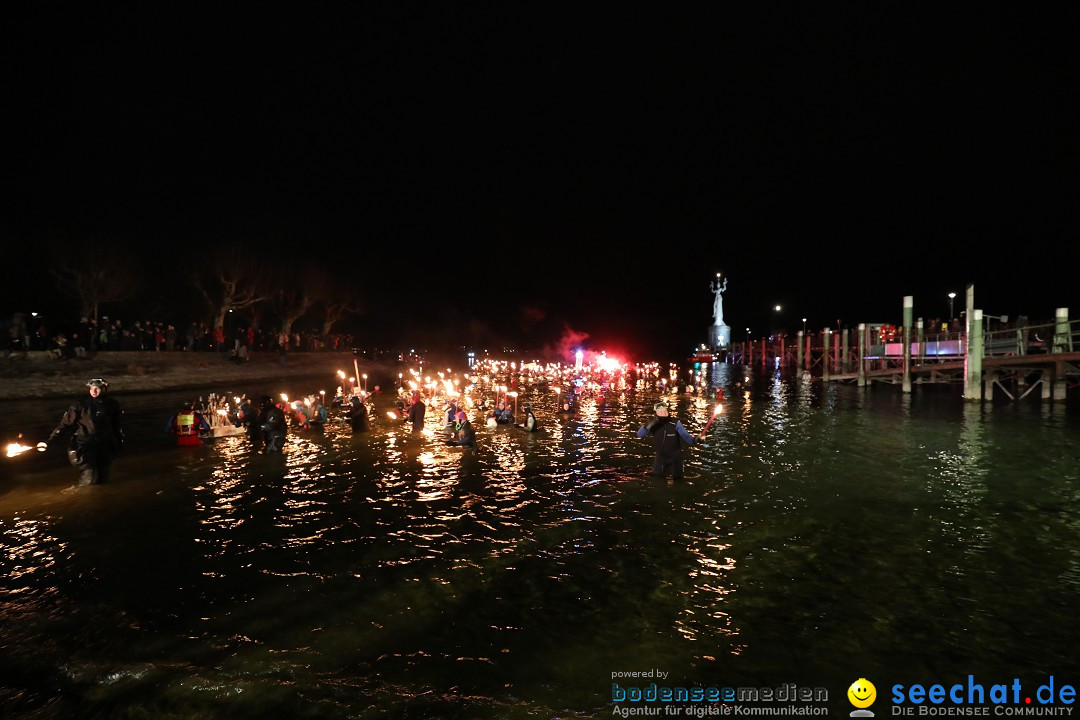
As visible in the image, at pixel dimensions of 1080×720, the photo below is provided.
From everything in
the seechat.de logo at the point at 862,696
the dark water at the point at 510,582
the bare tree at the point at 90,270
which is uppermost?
the bare tree at the point at 90,270

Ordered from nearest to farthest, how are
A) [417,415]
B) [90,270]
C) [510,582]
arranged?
[510,582] → [417,415] → [90,270]

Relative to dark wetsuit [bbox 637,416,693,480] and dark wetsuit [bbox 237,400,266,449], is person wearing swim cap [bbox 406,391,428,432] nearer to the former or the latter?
dark wetsuit [bbox 237,400,266,449]

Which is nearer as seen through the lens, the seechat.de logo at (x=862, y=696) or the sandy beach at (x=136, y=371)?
the seechat.de logo at (x=862, y=696)

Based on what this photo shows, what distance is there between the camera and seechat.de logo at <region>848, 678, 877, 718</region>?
548 centimetres

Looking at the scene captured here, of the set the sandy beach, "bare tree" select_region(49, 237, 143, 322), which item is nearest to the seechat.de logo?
the sandy beach

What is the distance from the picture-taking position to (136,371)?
39562 mm

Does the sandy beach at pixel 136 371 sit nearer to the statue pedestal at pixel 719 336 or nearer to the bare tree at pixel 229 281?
the bare tree at pixel 229 281

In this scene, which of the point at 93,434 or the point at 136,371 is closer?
the point at 93,434

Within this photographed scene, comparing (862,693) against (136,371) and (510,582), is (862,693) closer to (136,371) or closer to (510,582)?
(510,582)

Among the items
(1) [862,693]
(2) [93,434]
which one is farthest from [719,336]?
(1) [862,693]

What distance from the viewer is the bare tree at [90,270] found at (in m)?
43.4

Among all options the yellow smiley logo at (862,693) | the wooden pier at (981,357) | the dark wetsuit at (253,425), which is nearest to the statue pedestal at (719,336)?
the wooden pier at (981,357)

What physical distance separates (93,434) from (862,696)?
14.8 m

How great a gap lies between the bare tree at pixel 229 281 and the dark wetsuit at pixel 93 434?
4360 centimetres
